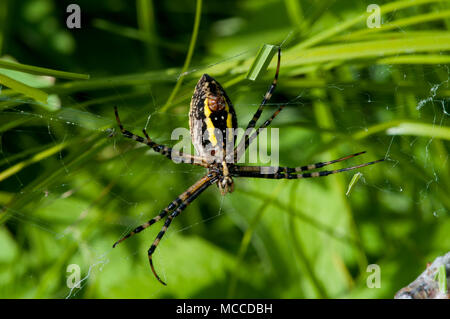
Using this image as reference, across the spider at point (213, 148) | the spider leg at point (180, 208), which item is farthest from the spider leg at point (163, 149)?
the spider leg at point (180, 208)

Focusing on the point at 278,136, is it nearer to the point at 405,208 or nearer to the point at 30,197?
the point at 405,208

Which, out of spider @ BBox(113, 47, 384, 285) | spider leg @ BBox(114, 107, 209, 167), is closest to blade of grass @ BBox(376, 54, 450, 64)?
spider @ BBox(113, 47, 384, 285)

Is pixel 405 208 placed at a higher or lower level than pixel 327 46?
lower

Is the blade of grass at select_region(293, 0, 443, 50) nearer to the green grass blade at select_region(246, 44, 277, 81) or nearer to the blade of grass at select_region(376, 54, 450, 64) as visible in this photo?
the blade of grass at select_region(376, 54, 450, 64)

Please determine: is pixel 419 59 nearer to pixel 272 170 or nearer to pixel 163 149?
pixel 272 170

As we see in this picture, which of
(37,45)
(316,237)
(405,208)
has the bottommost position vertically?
(316,237)

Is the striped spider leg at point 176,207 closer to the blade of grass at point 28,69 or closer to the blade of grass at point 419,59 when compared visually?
the blade of grass at point 28,69

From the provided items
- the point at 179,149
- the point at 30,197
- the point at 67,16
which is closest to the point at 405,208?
the point at 179,149
